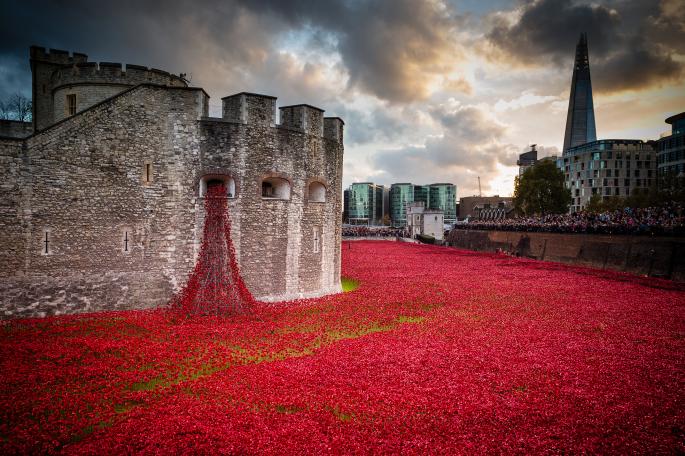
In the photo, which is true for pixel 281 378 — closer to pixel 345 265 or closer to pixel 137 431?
pixel 137 431

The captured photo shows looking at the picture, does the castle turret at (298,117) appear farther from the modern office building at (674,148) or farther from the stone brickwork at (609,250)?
the modern office building at (674,148)

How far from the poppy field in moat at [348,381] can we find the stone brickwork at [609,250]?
→ 11905 millimetres

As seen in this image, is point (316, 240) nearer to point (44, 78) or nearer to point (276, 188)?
point (276, 188)

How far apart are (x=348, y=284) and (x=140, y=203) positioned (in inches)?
523

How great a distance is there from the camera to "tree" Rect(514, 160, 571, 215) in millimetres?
61969

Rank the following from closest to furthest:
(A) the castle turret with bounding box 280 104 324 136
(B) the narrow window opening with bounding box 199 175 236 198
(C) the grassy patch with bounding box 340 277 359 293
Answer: (B) the narrow window opening with bounding box 199 175 236 198 < (A) the castle turret with bounding box 280 104 324 136 < (C) the grassy patch with bounding box 340 277 359 293

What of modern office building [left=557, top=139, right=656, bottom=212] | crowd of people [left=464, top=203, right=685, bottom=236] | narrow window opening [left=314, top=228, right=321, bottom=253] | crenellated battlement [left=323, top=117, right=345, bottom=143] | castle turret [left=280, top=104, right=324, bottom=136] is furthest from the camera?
modern office building [left=557, top=139, right=656, bottom=212]

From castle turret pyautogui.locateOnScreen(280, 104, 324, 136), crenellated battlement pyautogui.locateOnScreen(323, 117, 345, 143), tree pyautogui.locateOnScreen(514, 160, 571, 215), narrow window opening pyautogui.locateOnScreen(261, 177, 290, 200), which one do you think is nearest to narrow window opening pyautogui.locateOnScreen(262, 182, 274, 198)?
narrow window opening pyautogui.locateOnScreen(261, 177, 290, 200)

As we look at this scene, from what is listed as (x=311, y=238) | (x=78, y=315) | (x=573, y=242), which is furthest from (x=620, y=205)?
(x=78, y=315)

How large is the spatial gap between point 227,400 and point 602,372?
9724 mm

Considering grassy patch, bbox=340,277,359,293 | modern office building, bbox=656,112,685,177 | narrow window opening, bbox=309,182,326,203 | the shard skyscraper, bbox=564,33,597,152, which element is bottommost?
grassy patch, bbox=340,277,359,293

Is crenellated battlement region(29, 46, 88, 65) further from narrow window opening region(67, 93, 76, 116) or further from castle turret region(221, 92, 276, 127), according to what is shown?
castle turret region(221, 92, 276, 127)

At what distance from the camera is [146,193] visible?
16297 mm

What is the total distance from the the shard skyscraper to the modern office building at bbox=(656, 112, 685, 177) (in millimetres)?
81446
